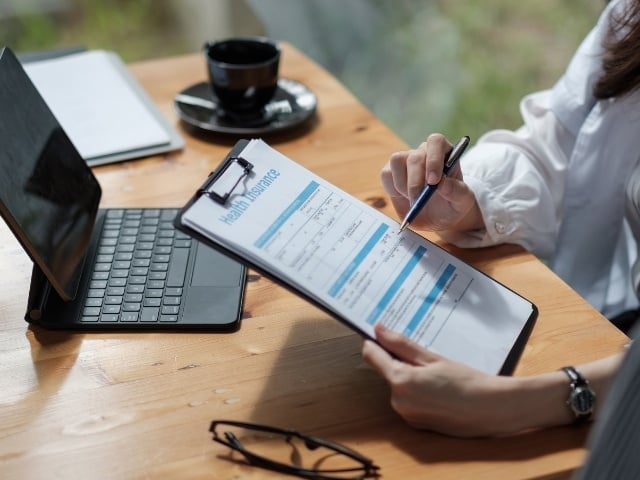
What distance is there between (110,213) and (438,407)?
0.51 meters

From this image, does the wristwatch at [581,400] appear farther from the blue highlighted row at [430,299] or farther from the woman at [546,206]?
the blue highlighted row at [430,299]

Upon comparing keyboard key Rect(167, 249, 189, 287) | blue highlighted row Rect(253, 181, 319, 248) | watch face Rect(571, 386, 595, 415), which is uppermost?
blue highlighted row Rect(253, 181, 319, 248)

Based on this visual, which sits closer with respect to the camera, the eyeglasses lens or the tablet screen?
the eyeglasses lens

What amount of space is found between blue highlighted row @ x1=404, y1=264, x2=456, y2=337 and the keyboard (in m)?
0.25

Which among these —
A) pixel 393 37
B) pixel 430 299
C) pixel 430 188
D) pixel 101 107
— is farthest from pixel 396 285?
pixel 393 37

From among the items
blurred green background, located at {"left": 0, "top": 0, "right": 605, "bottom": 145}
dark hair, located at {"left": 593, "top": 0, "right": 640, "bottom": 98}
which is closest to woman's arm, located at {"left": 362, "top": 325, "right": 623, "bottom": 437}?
dark hair, located at {"left": 593, "top": 0, "right": 640, "bottom": 98}

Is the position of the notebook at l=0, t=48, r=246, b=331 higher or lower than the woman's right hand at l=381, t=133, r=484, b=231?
lower

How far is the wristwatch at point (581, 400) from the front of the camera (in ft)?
2.37

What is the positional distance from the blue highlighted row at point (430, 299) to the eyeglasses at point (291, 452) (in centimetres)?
13

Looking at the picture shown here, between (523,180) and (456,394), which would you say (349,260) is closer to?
(456,394)

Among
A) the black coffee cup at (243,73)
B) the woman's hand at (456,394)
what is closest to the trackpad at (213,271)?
the woman's hand at (456,394)

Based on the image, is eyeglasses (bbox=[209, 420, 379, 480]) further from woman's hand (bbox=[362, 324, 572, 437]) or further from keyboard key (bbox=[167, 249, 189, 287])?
keyboard key (bbox=[167, 249, 189, 287])

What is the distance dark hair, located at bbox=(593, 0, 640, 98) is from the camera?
104 cm

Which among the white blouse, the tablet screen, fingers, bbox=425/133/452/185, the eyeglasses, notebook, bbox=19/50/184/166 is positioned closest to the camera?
the eyeglasses
